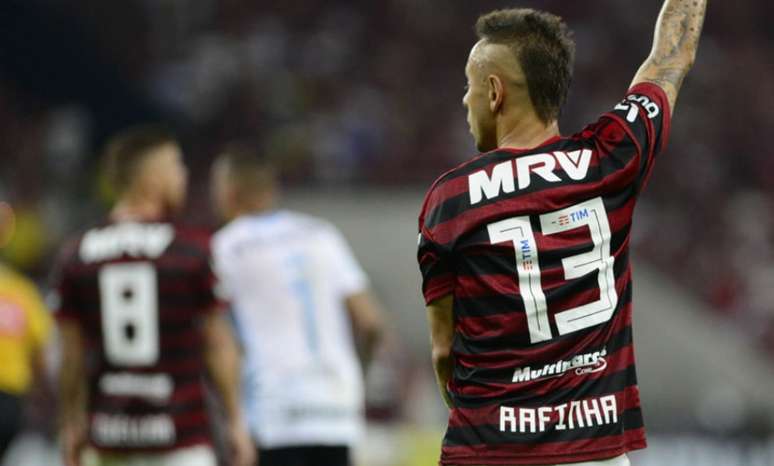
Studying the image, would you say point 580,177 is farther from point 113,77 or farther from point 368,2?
point 368,2

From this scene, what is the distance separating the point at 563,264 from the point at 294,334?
338 centimetres

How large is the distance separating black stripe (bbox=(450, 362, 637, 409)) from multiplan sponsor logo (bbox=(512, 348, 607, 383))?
1.1 inches

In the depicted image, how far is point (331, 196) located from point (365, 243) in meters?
0.68

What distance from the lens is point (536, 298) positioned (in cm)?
317

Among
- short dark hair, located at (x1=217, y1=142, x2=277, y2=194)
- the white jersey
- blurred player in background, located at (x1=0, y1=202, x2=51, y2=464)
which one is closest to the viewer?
the white jersey

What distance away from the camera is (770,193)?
54.7 feet

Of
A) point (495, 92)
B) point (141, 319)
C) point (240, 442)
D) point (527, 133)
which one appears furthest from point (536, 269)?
point (240, 442)

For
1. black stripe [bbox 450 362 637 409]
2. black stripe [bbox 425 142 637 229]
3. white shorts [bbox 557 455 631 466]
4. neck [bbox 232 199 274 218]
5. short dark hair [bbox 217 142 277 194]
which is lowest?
white shorts [bbox 557 455 631 466]

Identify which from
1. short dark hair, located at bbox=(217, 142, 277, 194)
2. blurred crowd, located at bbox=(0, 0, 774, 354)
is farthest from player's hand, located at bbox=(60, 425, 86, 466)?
blurred crowd, located at bbox=(0, 0, 774, 354)

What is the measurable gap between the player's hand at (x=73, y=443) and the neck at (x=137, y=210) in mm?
905

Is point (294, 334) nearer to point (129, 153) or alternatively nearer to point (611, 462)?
point (129, 153)

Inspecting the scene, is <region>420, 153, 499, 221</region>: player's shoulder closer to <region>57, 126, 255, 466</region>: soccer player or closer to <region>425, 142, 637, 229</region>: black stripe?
<region>425, 142, 637, 229</region>: black stripe

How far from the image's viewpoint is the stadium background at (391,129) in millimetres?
15055

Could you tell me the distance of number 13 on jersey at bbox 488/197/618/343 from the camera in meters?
3.17
